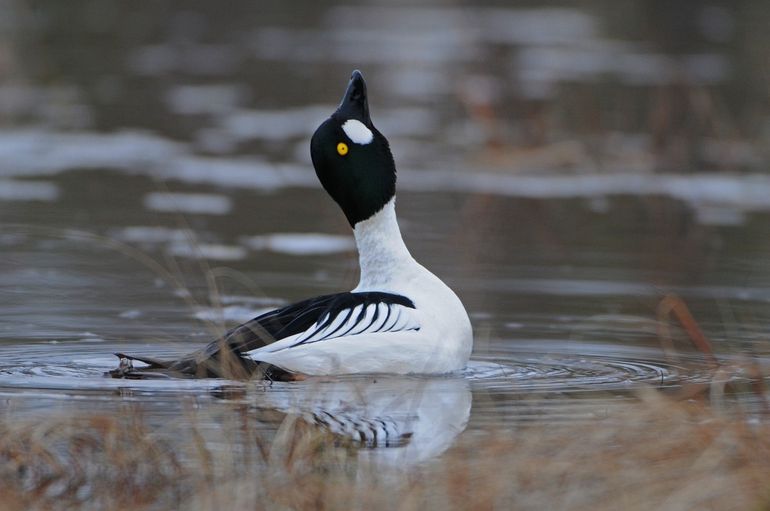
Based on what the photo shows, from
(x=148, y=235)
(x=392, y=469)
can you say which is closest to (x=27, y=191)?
(x=148, y=235)

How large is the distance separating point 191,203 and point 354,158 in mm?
6068

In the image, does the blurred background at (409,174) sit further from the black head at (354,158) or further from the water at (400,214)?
the black head at (354,158)

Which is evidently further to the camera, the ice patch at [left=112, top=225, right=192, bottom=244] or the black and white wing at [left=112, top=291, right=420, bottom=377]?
the ice patch at [left=112, top=225, right=192, bottom=244]

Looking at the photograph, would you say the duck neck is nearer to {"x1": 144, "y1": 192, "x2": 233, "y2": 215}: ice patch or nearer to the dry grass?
the dry grass

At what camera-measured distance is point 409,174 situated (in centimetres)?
1528

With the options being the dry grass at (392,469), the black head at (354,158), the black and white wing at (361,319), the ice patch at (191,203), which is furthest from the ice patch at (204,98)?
the dry grass at (392,469)

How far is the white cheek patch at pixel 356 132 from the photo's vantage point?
24.4ft

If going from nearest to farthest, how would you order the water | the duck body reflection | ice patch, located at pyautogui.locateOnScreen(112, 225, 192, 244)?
the duck body reflection
the water
ice patch, located at pyautogui.locateOnScreen(112, 225, 192, 244)

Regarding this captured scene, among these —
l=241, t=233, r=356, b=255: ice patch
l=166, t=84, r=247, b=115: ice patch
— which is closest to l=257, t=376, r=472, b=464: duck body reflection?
l=241, t=233, r=356, b=255: ice patch

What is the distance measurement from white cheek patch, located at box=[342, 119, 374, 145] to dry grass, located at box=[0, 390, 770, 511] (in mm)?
2269

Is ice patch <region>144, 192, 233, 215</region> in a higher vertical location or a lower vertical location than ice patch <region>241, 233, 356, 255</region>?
higher

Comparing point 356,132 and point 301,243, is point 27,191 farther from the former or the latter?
point 356,132

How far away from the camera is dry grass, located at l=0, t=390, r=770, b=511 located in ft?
15.4

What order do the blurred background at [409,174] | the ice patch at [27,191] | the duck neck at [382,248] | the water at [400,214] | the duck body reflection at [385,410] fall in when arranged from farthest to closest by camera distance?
the ice patch at [27,191] → the blurred background at [409,174] → the duck neck at [382,248] → the water at [400,214] → the duck body reflection at [385,410]
